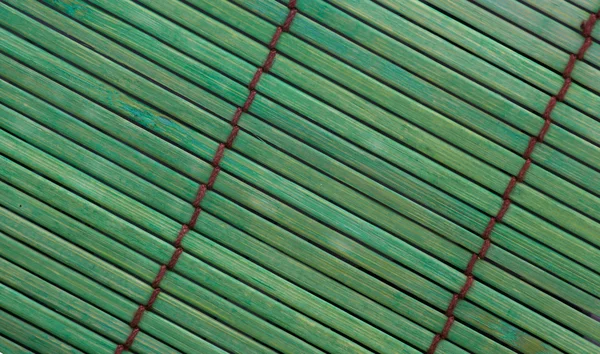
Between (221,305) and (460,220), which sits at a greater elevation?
(460,220)

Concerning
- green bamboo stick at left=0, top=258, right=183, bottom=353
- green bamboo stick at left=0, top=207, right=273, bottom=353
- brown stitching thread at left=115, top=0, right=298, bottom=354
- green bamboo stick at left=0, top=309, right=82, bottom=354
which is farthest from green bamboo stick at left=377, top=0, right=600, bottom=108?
green bamboo stick at left=0, top=309, right=82, bottom=354

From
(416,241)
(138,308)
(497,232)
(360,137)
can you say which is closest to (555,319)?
(497,232)

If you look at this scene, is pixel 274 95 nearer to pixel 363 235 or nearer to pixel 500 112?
pixel 363 235

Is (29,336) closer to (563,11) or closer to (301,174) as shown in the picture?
(301,174)

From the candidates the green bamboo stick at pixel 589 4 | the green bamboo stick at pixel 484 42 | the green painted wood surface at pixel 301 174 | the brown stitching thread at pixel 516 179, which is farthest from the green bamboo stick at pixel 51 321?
the green bamboo stick at pixel 589 4

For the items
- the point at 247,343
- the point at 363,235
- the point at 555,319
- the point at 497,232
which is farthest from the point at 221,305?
the point at 555,319

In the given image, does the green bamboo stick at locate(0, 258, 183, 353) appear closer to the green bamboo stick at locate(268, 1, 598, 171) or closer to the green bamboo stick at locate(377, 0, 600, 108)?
the green bamboo stick at locate(268, 1, 598, 171)

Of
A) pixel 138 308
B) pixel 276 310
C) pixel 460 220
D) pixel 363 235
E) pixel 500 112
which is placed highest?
pixel 500 112
